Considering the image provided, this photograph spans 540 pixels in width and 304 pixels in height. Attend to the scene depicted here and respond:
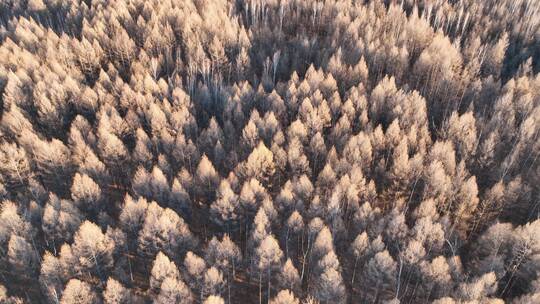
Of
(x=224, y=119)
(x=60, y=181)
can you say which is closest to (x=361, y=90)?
(x=224, y=119)

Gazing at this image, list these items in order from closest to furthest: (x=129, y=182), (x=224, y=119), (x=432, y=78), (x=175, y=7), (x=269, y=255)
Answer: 1. (x=269, y=255)
2. (x=129, y=182)
3. (x=224, y=119)
4. (x=432, y=78)
5. (x=175, y=7)

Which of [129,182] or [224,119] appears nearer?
[129,182]

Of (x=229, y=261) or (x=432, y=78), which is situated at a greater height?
(x=432, y=78)

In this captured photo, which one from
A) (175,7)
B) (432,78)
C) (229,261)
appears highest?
(175,7)

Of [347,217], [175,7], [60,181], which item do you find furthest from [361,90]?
[175,7]

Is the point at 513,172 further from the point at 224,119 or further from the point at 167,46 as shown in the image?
the point at 167,46

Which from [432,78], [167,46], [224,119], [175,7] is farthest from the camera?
[175,7]
